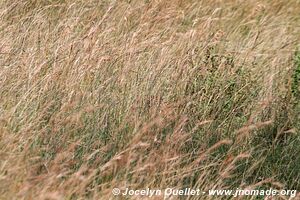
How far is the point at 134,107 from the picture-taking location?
17.6 feet

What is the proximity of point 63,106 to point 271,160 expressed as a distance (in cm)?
135

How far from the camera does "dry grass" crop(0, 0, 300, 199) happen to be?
475cm

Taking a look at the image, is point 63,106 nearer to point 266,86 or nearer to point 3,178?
point 3,178

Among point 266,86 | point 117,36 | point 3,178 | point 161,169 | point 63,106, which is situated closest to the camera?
point 3,178

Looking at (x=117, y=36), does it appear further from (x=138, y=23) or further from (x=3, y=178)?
(x=3, y=178)

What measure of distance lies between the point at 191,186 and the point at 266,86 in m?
1.41

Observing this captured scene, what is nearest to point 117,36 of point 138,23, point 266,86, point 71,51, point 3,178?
point 138,23

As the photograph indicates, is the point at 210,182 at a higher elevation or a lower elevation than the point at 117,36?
lower

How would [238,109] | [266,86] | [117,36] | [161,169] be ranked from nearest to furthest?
[161,169], [238,109], [266,86], [117,36]

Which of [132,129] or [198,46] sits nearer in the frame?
[132,129]

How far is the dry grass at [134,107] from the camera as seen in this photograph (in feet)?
15.6

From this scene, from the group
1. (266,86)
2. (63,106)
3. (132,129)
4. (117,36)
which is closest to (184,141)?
(132,129)

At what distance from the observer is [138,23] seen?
22.6 feet

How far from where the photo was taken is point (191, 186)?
4.88 m
